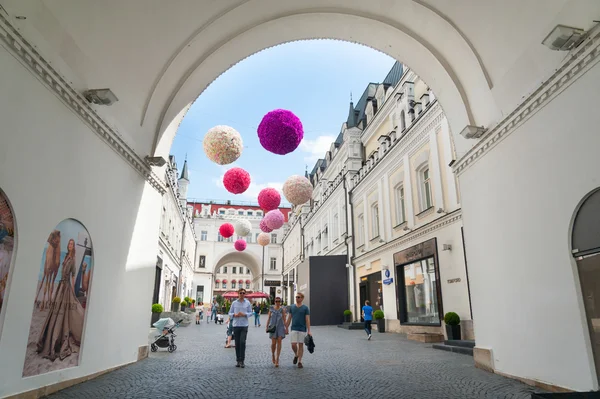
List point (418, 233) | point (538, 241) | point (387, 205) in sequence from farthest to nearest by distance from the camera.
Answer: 1. point (387, 205)
2. point (418, 233)
3. point (538, 241)

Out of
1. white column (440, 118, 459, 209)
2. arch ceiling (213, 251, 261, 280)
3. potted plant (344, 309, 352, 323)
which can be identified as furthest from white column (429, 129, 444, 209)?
arch ceiling (213, 251, 261, 280)

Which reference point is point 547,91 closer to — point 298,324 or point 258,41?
point 258,41

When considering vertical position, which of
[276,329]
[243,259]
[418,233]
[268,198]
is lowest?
Answer: [276,329]

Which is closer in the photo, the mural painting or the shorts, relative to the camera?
the mural painting

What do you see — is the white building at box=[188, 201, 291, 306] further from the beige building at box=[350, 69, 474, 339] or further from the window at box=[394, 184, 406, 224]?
the window at box=[394, 184, 406, 224]

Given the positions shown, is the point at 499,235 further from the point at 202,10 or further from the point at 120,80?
the point at 120,80

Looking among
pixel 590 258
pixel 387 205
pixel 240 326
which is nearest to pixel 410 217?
pixel 387 205

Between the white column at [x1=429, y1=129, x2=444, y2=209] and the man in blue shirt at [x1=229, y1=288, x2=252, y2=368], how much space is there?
841cm

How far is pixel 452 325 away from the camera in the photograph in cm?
1214

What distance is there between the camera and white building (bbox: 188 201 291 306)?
5275cm

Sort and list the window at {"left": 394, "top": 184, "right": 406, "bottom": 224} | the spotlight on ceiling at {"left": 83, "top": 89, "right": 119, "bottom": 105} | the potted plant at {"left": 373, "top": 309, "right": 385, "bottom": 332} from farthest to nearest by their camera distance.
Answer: the potted plant at {"left": 373, "top": 309, "right": 385, "bottom": 332} → the window at {"left": 394, "top": 184, "right": 406, "bottom": 224} → the spotlight on ceiling at {"left": 83, "top": 89, "right": 119, "bottom": 105}

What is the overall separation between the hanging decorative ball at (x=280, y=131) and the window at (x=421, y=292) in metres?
7.74

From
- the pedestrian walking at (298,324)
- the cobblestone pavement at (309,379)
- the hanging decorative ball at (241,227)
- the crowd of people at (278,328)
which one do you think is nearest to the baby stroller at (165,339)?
the cobblestone pavement at (309,379)

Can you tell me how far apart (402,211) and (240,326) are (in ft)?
37.4
